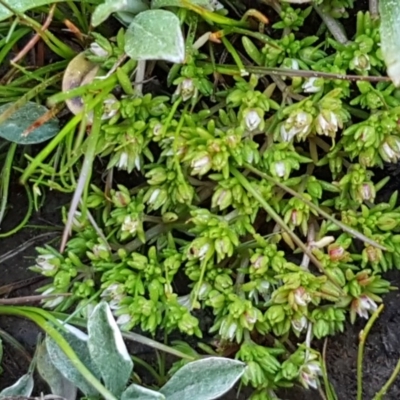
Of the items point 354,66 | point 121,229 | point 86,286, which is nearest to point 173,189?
point 121,229

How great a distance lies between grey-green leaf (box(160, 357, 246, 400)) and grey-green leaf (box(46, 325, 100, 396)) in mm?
119

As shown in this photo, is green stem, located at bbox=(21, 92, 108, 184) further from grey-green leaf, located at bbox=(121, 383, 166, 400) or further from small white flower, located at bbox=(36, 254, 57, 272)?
grey-green leaf, located at bbox=(121, 383, 166, 400)

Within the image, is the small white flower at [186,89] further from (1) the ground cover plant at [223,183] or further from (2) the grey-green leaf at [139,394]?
(2) the grey-green leaf at [139,394]

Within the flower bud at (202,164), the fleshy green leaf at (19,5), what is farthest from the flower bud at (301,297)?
the fleshy green leaf at (19,5)

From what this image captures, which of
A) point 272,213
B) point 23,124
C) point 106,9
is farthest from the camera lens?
point 23,124

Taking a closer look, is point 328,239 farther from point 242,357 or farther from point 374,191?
point 242,357

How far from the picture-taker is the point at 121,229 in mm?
1141

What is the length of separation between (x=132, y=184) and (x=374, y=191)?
0.39 meters

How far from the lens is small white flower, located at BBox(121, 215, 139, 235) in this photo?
1117 mm

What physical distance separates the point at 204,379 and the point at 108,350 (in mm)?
145

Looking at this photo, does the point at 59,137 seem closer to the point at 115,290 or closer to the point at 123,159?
the point at 123,159

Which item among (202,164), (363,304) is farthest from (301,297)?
(202,164)

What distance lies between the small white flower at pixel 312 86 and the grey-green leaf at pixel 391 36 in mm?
110

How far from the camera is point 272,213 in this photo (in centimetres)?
108
